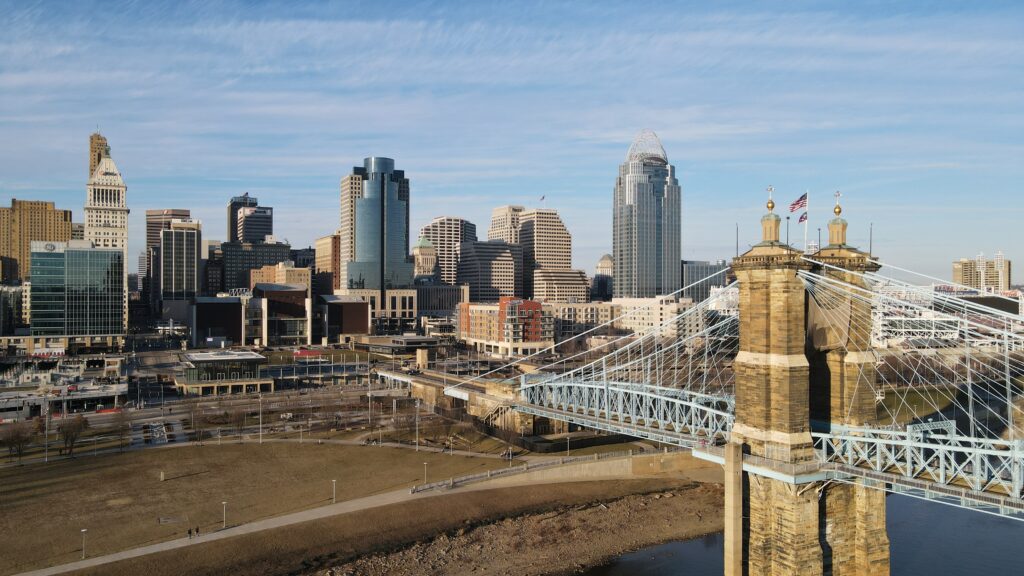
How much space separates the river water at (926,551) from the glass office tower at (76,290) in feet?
524

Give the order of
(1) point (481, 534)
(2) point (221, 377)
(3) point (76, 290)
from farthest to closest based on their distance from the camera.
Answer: (3) point (76, 290) → (2) point (221, 377) → (1) point (481, 534)

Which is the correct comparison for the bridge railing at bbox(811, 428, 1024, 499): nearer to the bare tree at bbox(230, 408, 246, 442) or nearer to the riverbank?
the riverbank

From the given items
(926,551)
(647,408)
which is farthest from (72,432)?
(926,551)

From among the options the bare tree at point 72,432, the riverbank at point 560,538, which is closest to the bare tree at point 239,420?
the bare tree at point 72,432

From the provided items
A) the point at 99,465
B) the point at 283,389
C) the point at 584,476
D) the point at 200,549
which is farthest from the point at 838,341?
the point at 283,389

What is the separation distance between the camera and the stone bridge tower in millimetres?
45875

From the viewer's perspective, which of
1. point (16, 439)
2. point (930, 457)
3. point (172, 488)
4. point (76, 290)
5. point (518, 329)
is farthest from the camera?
point (518, 329)

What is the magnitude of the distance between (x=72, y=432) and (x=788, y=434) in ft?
239

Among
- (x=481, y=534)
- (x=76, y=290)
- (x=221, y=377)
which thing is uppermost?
Answer: (x=76, y=290)

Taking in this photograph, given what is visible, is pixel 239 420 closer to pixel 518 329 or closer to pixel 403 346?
pixel 403 346

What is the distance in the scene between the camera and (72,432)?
8156 centimetres

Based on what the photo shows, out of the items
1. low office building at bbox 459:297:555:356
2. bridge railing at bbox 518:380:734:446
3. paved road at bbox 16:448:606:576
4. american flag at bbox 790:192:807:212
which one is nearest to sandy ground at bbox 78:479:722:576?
paved road at bbox 16:448:606:576

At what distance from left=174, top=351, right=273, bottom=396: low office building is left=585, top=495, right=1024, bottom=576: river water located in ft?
277

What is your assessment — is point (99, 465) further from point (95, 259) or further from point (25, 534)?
point (95, 259)
